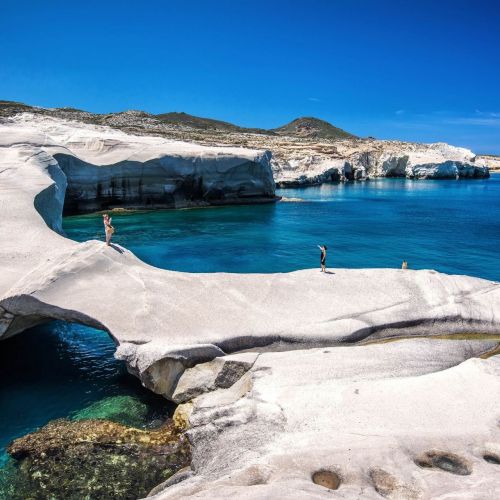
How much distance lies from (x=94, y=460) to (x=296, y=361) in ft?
16.5

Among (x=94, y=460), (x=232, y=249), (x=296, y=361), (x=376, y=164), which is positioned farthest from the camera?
(x=376, y=164)

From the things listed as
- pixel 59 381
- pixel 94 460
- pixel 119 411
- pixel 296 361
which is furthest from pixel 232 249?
pixel 94 460

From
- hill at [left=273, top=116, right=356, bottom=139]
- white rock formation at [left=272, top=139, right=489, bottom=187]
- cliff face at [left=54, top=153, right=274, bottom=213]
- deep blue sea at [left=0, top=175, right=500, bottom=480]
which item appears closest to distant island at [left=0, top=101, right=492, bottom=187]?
white rock formation at [left=272, top=139, right=489, bottom=187]

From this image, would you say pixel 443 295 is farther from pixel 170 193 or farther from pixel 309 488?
pixel 170 193

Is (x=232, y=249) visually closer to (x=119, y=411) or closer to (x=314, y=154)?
(x=119, y=411)

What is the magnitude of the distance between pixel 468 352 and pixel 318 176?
72535mm

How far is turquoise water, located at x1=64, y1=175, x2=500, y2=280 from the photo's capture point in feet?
91.3

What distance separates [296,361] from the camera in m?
11.7

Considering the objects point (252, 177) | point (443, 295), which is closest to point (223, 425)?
point (443, 295)

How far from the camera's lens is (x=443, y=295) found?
1526 centimetres

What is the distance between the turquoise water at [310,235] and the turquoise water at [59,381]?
10530 millimetres

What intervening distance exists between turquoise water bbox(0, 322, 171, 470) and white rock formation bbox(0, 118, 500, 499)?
0.96 m

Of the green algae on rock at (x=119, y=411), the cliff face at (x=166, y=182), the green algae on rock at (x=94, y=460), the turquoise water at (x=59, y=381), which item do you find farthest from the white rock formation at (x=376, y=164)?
the green algae on rock at (x=94, y=460)

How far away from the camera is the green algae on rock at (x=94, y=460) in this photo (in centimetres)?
958
